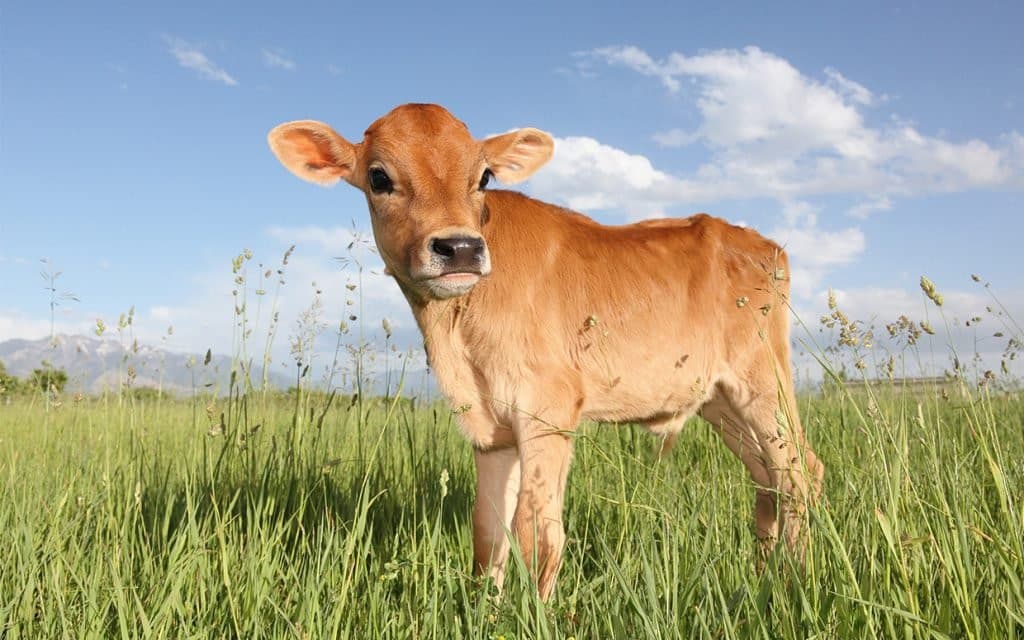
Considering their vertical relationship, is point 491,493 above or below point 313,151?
below

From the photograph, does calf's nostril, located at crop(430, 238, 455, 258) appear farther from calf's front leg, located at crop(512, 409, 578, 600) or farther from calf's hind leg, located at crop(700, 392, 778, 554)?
calf's hind leg, located at crop(700, 392, 778, 554)

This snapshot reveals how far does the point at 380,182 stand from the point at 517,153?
110 cm

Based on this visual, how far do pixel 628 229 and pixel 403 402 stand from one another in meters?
2.19

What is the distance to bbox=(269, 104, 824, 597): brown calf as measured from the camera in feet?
14.9

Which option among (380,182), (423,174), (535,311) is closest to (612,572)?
(535,311)

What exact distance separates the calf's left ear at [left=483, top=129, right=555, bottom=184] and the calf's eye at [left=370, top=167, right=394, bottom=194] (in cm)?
78

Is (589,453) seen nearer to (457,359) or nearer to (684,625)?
(457,359)

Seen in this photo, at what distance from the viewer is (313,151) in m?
5.36

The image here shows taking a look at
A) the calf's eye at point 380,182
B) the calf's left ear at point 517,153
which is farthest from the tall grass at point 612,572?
the calf's left ear at point 517,153

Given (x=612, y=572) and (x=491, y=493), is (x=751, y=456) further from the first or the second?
(x=612, y=572)

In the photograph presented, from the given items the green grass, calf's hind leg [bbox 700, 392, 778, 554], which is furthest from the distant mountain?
calf's hind leg [bbox 700, 392, 778, 554]

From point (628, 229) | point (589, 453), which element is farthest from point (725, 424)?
point (628, 229)

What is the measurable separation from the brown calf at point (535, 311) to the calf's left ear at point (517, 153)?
0.03 feet

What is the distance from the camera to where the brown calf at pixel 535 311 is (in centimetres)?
454
